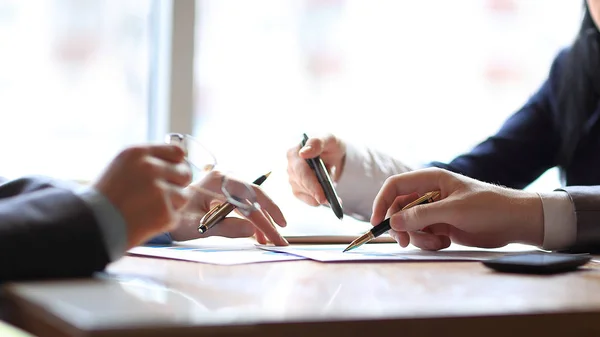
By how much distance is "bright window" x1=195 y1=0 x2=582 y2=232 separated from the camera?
2006mm

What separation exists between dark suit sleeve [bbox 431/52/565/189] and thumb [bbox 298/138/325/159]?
0.49 metres

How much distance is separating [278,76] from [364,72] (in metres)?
0.26

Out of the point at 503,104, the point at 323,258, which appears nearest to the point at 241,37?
the point at 503,104

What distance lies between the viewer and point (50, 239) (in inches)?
23.6

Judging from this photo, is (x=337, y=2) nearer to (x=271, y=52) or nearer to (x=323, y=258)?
(x=271, y=52)

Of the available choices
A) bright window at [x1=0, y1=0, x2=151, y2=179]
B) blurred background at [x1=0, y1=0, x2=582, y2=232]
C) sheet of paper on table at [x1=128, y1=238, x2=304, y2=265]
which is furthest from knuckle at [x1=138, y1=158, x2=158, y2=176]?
bright window at [x1=0, y1=0, x2=151, y2=179]

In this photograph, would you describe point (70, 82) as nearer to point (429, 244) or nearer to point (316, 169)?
point (316, 169)

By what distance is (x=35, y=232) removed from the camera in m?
0.60

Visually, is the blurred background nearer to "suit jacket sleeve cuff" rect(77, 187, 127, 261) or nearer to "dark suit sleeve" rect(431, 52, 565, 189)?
"dark suit sleeve" rect(431, 52, 565, 189)

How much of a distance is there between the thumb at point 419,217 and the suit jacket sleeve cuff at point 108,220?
1.41ft

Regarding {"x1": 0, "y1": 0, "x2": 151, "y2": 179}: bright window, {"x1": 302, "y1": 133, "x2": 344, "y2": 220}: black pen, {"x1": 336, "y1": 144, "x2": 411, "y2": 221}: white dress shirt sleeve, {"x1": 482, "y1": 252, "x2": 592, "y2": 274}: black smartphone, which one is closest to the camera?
{"x1": 482, "y1": 252, "x2": 592, "y2": 274}: black smartphone

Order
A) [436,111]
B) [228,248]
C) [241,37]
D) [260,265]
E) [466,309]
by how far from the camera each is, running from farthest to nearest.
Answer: [436,111] → [241,37] → [228,248] → [260,265] → [466,309]

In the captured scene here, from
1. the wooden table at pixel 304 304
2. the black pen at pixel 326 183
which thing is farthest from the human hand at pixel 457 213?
the wooden table at pixel 304 304

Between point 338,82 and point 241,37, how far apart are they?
30 centimetres
